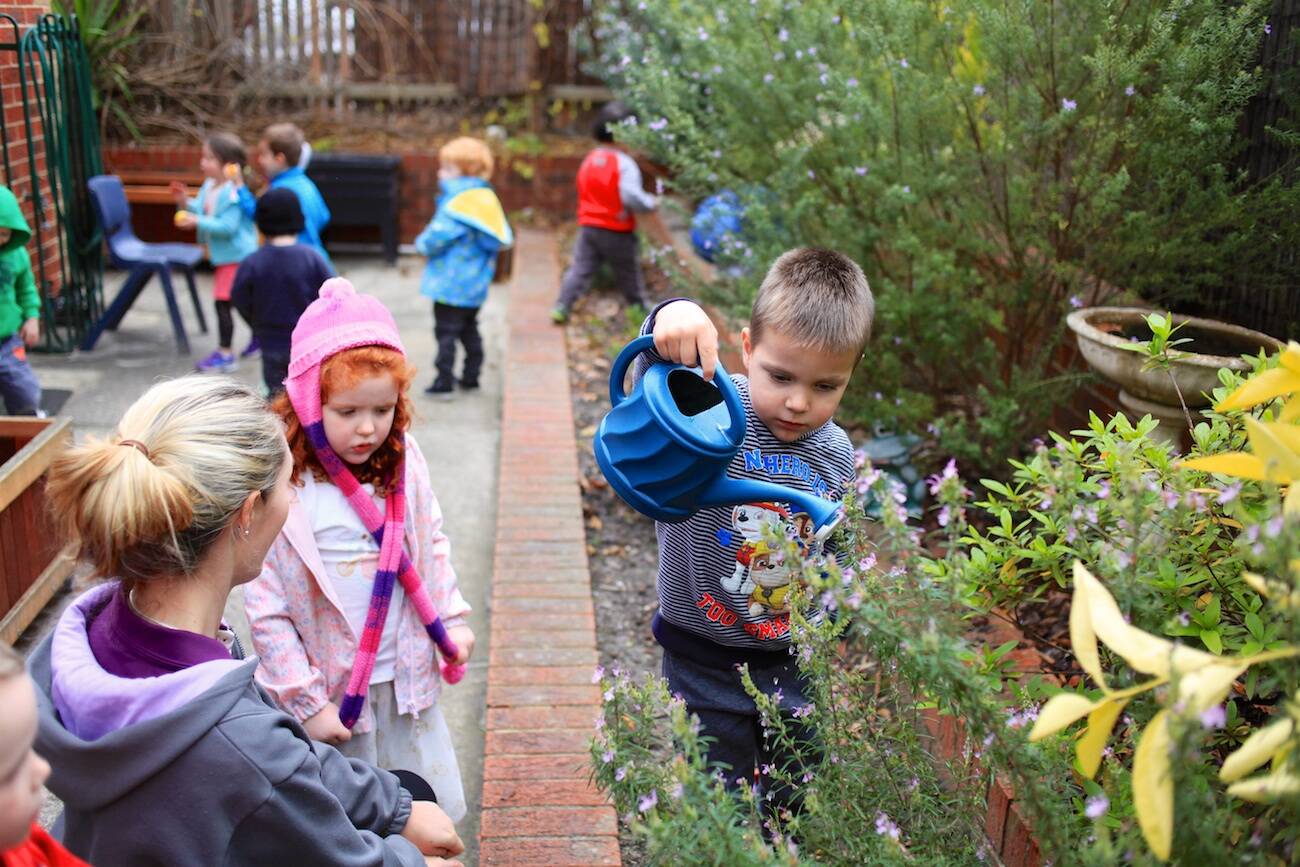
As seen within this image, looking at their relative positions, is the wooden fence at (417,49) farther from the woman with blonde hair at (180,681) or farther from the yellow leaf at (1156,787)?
the yellow leaf at (1156,787)

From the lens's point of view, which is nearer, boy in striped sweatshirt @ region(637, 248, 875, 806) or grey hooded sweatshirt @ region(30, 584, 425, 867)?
grey hooded sweatshirt @ region(30, 584, 425, 867)

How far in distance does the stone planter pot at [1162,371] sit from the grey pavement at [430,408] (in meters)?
1.99

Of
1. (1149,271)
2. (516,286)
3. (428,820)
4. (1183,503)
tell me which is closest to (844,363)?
(1183,503)

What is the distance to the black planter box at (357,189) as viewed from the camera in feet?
31.8

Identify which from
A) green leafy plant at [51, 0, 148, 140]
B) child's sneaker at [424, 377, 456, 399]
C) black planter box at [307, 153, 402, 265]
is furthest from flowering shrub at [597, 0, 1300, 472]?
green leafy plant at [51, 0, 148, 140]

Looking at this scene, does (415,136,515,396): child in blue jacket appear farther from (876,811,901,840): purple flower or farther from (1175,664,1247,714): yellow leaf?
(1175,664,1247,714): yellow leaf

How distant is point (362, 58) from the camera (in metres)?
11.5

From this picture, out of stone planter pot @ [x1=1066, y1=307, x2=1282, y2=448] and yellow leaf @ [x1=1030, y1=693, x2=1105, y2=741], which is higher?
yellow leaf @ [x1=1030, y1=693, x2=1105, y2=741]

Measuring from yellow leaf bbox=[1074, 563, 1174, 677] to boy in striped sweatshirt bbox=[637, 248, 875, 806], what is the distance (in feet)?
3.31

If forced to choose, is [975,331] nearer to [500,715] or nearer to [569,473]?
[569,473]

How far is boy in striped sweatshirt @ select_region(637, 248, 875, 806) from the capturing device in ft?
7.80

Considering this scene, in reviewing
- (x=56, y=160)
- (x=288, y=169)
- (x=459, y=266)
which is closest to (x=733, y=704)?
(x=459, y=266)

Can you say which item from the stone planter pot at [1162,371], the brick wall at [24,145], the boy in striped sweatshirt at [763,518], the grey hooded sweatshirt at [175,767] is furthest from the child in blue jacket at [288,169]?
the grey hooded sweatshirt at [175,767]

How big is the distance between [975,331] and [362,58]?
8.74 m
